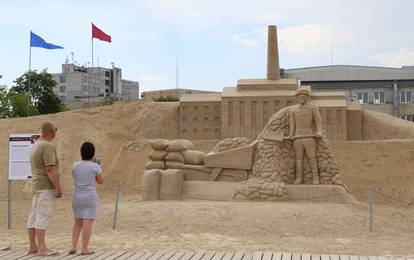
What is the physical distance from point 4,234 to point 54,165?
3.88 metres

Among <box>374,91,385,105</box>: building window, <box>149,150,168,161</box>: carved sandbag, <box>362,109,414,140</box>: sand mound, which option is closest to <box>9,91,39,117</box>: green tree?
<box>362,109,414,140</box>: sand mound

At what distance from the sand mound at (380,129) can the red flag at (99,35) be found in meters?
18.0

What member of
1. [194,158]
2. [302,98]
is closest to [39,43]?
[194,158]

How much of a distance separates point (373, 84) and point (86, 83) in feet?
149

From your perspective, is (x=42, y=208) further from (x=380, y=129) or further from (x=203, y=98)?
(x=380, y=129)

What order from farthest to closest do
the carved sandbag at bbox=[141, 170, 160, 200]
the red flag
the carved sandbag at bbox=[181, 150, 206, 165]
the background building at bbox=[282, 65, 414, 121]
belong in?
the background building at bbox=[282, 65, 414, 121] < the red flag < the carved sandbag at bbox=[181, 150, 206, 165] < the carved sandbag at bbox=[141, 170, 160, 200]

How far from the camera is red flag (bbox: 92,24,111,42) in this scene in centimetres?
3624

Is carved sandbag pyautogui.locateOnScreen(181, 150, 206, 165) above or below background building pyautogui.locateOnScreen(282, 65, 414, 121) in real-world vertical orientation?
below

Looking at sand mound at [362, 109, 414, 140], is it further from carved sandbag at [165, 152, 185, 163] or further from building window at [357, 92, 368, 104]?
building window at [357, 92, 368, 104]

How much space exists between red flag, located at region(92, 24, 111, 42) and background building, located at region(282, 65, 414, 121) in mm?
22554

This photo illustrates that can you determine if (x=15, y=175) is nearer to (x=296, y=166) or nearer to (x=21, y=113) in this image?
(x=296, y=166)

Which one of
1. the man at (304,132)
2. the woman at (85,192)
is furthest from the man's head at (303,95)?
the woman at (85,192)

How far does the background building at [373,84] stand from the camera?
49.7 meters

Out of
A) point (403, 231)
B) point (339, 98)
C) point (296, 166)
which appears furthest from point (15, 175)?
point (339, 98)
